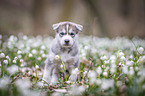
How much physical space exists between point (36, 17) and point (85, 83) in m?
11.0

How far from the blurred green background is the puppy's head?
817 cm

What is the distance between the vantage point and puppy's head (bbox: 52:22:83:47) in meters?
3.80

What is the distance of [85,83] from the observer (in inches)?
134

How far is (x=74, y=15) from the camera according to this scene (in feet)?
52.6

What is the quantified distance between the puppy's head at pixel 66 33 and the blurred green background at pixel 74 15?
8170 mm

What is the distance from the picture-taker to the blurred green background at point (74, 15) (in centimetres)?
1314

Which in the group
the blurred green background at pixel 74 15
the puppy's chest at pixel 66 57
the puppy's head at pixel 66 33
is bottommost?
the puppy's chest at pixel 66 57

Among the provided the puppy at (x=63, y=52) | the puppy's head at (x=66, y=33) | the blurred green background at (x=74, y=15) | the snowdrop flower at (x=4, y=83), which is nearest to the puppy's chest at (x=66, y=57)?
the puppy at (x=63, y=52)

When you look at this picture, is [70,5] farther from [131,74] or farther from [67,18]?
[131,74]

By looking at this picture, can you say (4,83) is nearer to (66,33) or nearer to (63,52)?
(63,52)

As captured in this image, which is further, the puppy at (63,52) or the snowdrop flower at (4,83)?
the puppy at (63,52)

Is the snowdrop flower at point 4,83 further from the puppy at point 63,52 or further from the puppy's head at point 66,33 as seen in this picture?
the puppy's head at point 66,33

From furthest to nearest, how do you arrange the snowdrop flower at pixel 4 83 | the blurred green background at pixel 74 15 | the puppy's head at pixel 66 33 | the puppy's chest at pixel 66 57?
the blurred green background at pixel 74 15 → the puppy's chest at pixel 66 57 → the puppy's head at pixel 66 33 → the snowdrop flower at pixel 4 83

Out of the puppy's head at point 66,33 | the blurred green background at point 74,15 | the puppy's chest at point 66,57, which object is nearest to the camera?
the puppy's head at point 66,33
